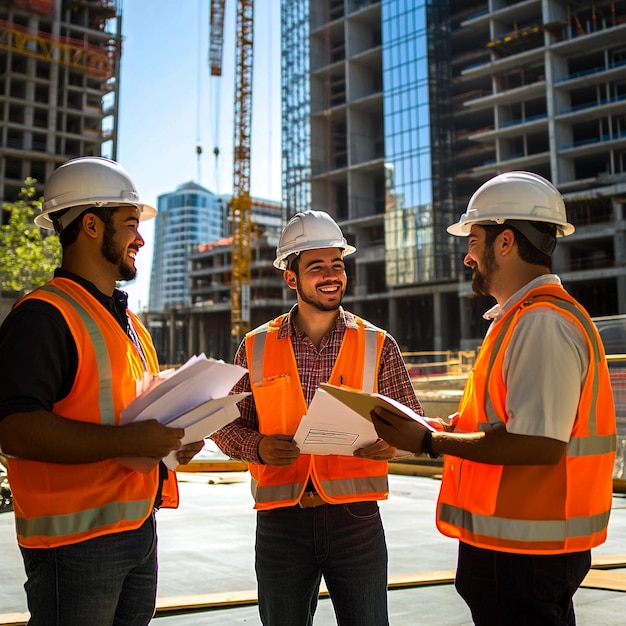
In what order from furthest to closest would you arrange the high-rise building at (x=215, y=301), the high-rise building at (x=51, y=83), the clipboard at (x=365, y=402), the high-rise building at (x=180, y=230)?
the high-rise building at (x=180, y=230) → the high-rise building at (x=215, y=301) → the high-rise building at (x=51, y=83) → the clipboard at (x=365, y=402)

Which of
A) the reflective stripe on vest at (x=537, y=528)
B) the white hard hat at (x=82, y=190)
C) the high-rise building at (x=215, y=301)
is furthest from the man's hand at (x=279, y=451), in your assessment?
the high-rise building at (x=215, y=301)

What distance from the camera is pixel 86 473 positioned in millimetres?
2215

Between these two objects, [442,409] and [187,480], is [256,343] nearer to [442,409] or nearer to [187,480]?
[187,480]

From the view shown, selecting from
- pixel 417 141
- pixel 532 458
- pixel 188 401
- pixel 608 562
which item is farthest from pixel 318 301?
pixel 417 141

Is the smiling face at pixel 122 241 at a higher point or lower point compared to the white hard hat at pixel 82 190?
lower

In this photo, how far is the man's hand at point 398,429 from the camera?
7.97 feet

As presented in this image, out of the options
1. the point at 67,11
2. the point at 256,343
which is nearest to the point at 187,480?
the point at 256,343

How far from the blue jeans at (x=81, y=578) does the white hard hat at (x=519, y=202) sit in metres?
1.75

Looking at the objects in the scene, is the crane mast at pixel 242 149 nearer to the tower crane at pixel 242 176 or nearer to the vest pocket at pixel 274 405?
the tower crane at pixel 242 176

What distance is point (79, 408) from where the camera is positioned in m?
2.24

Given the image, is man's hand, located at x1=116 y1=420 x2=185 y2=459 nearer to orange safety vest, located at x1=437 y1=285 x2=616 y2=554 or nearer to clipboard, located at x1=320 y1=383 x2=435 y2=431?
clipboard, located at x1=320 y1=383 x2=435 y2=431

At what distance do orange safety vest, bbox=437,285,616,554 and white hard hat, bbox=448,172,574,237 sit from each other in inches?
13.4

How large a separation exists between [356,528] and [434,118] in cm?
5754

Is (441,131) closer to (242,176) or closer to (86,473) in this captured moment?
(242,176)
